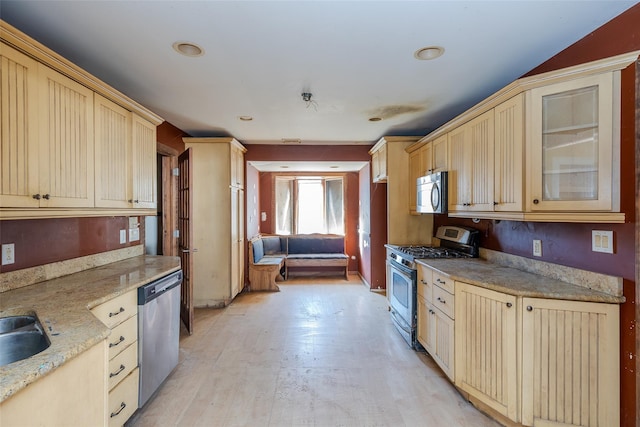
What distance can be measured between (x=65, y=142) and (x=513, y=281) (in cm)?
303

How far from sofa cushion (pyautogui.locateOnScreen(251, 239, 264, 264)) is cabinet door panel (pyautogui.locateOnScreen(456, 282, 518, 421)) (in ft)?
12.0

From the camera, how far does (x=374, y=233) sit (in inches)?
195

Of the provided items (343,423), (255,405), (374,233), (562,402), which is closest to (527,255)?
(562,402)

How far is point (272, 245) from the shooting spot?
20.3 ft

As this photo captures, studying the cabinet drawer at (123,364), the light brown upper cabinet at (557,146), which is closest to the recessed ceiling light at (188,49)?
the cabinet drawer at (123,364)

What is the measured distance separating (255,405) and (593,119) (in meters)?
2.87

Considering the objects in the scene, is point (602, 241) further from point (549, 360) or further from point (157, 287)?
point (157, 287)

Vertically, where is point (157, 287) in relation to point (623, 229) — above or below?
below

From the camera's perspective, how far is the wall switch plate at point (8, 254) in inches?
67.7

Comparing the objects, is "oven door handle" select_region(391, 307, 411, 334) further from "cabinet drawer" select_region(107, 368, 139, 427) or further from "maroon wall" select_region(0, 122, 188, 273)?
"maroon wall" select_region(0, 122, 188, 273)

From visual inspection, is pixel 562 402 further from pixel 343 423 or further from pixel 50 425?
pixel 50 425

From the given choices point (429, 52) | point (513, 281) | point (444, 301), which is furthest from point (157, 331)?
point (429, 52)

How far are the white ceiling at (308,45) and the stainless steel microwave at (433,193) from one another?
80 cm

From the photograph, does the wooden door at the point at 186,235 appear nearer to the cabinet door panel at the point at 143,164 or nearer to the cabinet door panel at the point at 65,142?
the cabinet door panel at the point at 143,164
